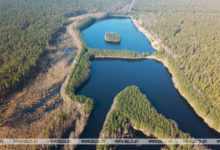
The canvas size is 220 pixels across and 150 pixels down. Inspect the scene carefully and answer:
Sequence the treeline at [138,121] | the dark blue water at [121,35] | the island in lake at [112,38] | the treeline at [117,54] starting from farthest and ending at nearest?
the island in lake at [112,38]
the dark blue water at [121,35]
the treeline at [117,54]
the treeline at [138,121]

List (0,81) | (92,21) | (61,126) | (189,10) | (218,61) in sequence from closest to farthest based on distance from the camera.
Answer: (61,126) < (0,81) < (218,61) < (92,21) < (189,10)

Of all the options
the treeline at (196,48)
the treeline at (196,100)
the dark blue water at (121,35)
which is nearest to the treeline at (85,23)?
the dark blue water at (121,35)

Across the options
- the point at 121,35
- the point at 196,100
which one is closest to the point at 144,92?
the point at 196,100

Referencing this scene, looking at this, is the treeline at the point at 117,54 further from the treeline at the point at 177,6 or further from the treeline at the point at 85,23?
the treeline at the point at 177,6

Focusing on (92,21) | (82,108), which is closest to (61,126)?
(82,108)

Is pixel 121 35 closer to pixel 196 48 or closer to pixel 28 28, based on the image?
pixel 196 48

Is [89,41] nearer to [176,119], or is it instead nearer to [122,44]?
[122,44]
